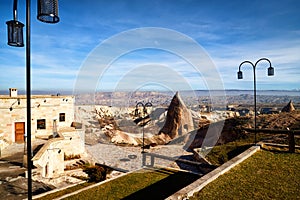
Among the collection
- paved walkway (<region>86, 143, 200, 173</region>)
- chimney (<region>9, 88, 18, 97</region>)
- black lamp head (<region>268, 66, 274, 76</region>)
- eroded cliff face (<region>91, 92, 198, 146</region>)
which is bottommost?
paved walkway (<region>86, 143, 200, 173</region>)

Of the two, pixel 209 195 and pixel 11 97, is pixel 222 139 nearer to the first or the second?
pixel 209 195

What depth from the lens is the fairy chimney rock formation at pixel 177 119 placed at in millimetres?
20906

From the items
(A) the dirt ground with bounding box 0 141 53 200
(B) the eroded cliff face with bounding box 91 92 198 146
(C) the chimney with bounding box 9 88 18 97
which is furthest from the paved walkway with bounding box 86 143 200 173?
(C) the chimney with bounding box 9 88 18 97

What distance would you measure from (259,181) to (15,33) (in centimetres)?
584

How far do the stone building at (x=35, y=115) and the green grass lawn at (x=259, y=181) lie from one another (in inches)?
531

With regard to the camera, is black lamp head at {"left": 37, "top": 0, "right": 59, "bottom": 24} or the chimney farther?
the chimney

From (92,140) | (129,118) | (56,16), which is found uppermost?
(56,16)

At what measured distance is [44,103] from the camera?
57.1 ft

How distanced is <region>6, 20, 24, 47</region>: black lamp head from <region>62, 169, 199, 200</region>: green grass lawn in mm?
4430

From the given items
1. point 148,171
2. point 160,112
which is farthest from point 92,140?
point 148,171

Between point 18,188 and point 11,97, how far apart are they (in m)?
10.9

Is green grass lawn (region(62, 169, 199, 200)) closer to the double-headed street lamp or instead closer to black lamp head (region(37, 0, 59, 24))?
the double-headed street lamp

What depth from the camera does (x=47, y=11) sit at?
9.35 ft

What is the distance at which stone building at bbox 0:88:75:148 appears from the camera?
14852 mm
